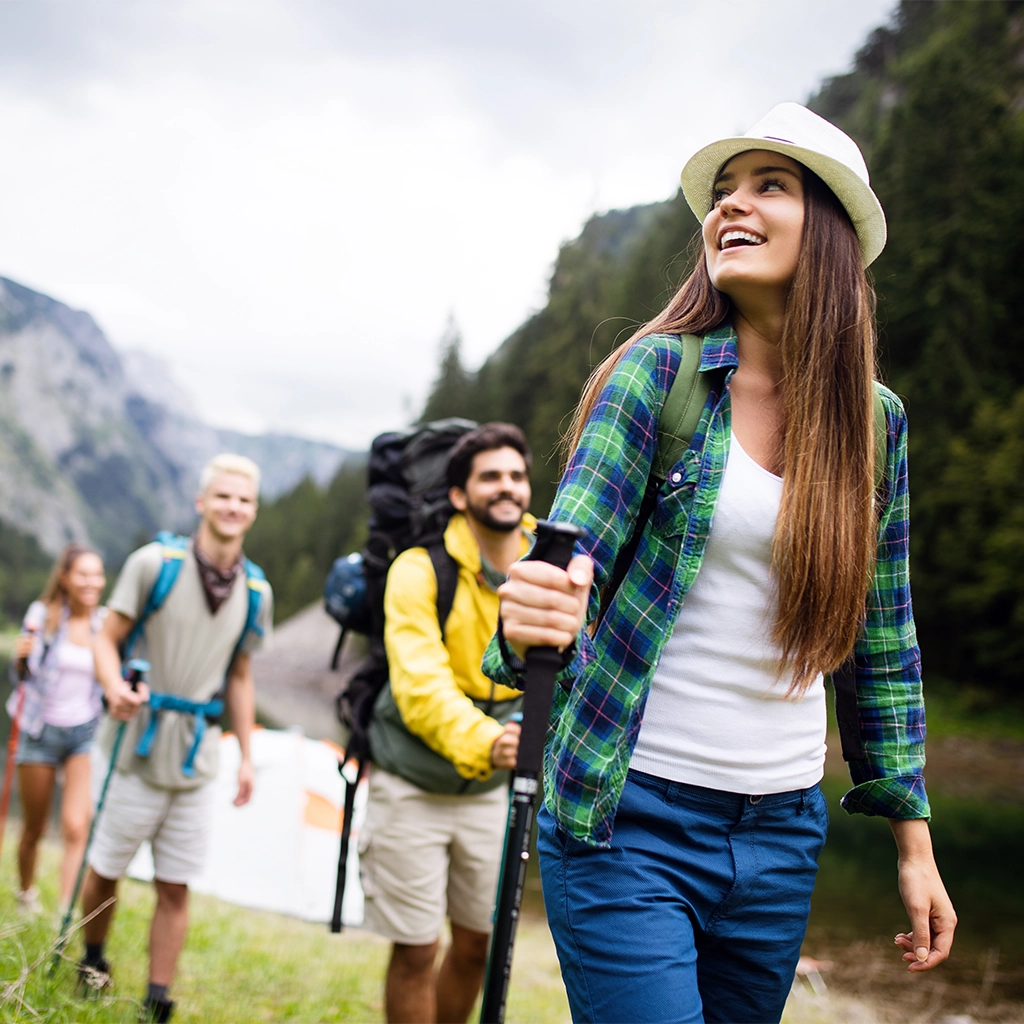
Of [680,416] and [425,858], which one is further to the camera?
[425,858]

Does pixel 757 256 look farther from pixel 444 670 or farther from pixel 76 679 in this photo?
pixel 76 679

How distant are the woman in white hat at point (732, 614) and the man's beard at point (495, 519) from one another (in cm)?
224

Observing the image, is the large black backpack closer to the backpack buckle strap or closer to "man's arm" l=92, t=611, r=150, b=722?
the backpack buckle strap

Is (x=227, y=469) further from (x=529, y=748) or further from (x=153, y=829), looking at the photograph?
(x=529, y=748)

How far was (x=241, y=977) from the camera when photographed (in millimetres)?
5996

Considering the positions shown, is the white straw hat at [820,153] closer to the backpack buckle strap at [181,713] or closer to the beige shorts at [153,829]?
the backpack buckle strap at [181,713]

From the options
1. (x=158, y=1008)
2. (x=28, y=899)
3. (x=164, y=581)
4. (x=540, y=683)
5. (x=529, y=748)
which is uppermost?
(x=164, y=581)

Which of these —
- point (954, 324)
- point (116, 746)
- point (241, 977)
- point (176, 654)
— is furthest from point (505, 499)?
point (954, 324)

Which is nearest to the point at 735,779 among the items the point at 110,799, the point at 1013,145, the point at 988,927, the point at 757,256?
the point at 757,256

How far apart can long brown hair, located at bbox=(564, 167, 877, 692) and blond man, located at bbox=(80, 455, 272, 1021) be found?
10.8 feet

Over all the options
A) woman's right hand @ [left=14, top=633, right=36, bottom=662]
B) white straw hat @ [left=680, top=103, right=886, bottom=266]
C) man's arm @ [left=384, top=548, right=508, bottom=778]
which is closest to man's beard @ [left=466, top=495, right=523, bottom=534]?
man's arm @ [left=384, top=548, right=508, bottom=778]

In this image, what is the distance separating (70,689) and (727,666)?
6406 millimetres

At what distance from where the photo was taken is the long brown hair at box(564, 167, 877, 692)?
76.7 inches

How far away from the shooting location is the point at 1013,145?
37094 millimetres
